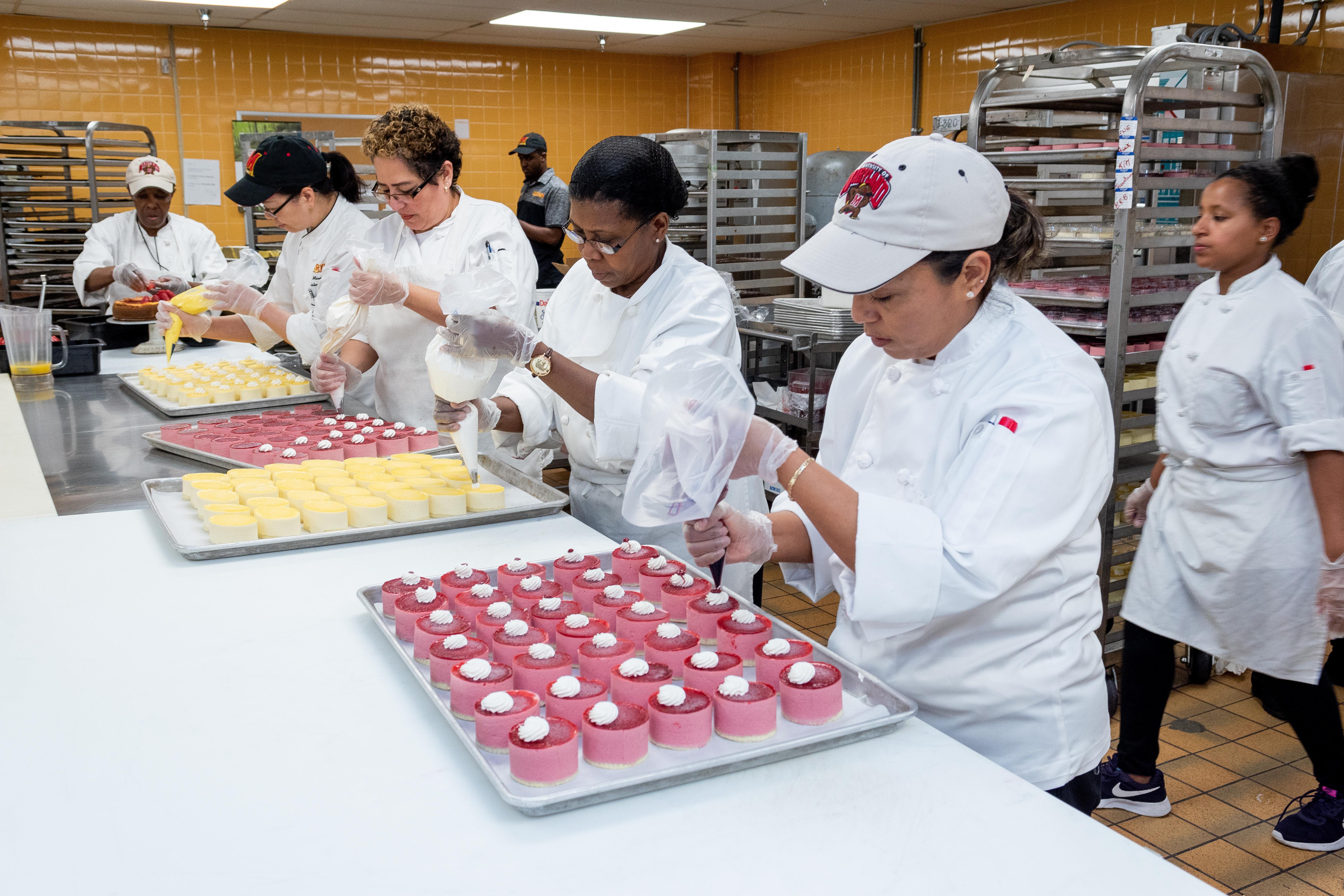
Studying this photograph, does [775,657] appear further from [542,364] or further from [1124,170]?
[1124,170]

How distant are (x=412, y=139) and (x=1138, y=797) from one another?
2674 mm

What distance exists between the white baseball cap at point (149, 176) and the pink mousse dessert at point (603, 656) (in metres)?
4.70

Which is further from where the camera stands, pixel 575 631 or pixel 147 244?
pixel 147 244

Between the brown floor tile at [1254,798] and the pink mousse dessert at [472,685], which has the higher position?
the pink mousse dessert at [472,685]

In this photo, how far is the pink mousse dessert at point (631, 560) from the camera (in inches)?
70.5

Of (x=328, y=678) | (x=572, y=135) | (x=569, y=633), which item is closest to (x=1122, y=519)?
(x=569, y=633)

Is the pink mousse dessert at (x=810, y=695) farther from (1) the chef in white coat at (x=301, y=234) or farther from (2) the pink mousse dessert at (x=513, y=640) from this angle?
(1) the chef in white coat at (x=301, y=234)

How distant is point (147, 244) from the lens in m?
5.30

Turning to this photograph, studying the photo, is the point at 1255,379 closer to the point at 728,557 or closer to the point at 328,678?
the point at 728,557

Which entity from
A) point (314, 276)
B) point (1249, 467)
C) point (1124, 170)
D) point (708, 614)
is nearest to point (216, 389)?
point (314, 276)

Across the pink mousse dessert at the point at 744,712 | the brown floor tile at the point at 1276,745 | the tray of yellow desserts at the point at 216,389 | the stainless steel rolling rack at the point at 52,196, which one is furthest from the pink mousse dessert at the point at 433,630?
the stainless steel rolling rack at the point at 52,196

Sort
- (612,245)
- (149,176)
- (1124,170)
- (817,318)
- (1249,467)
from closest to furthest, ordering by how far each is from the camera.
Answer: (612,245), (1249,467), (1124,170), (817,318), (149,176)

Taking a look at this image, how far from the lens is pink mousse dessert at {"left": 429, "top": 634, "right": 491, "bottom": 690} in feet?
4.55

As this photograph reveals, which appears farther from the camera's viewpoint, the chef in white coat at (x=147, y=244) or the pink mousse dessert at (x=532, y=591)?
the chef in white coat at (x=147, y=244)
